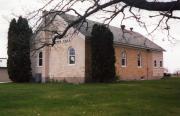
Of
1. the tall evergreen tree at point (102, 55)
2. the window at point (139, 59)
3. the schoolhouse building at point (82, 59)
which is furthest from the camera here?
the window at point (139, 59)

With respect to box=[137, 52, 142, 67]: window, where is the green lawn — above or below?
below

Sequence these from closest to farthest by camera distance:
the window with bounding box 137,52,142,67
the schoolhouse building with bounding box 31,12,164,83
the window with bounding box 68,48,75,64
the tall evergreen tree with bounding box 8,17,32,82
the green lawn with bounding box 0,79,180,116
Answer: the green lawn with bounding box 0,79,180,116
the schoolhouse building with bounding box 31,12,164,83
the window with bounding box 68,48,75,64
the tall evergreen tree with bounding box 8,17,32,82
the window with bounding box 137,52,142,67

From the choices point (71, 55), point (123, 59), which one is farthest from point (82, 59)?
point (123, 59)

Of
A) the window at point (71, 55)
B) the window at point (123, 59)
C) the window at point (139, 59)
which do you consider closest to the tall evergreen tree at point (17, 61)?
the window at point (71, 55)

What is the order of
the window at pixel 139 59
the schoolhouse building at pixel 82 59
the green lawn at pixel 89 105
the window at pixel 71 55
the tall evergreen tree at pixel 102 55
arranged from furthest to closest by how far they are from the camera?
the window at pixel 139 59 < the window at pixel 71 55 < the schoolhouse building at pixel 82 59 < the tall evergreen tree at pixel 102 55 < the green lawn at pixel 89 105

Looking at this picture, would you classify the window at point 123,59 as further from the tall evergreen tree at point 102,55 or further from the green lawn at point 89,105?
the green lawn at point 89,105

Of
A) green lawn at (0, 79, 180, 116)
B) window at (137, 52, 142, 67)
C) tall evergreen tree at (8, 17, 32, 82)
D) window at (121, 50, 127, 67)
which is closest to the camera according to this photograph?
green lawn at (0, 79, 180, 116)

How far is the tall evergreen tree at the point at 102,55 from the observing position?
3700 cm

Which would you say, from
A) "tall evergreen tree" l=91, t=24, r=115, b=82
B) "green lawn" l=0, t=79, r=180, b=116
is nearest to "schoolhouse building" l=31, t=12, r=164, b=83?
"tall evergreen tree" l=91, t=24, r=115, b=82

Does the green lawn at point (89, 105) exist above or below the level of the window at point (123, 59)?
below

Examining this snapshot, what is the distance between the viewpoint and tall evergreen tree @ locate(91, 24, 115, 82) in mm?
37000

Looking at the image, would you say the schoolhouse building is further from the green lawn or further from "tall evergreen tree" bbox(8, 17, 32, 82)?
the green lawn

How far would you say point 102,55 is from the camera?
3706 cm

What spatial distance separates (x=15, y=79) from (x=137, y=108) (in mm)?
25864
